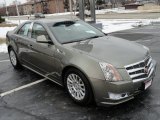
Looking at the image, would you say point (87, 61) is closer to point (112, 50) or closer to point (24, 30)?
point (112, 50)

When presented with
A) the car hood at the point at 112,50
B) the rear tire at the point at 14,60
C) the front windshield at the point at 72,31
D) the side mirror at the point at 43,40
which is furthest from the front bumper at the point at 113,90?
the rear tire at the point at 14,60

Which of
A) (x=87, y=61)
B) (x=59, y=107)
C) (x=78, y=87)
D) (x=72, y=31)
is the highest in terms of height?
Result: (x=72, y=31)

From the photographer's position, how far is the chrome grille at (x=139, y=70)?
407cm

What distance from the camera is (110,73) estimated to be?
4004 millimetres

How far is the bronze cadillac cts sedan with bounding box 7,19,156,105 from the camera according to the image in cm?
403

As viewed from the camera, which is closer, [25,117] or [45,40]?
[25,117]

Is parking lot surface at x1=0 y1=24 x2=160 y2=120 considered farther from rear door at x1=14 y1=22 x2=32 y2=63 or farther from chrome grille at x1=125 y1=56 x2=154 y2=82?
rear door at x1=14 y1=22 x2=32 y2=63

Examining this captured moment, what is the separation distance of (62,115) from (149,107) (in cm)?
147

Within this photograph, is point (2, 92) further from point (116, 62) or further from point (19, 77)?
point (116, 62)

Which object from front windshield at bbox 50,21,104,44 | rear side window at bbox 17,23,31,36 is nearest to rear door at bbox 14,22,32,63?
rear side window at bbox 17,23,31,36

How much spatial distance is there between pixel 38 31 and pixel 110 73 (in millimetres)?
2435

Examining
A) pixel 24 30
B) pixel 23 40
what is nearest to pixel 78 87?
pixel 23 40

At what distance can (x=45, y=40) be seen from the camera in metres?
5.19

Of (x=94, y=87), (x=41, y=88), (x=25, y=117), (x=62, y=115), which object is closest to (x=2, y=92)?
(x=41, y=88)
